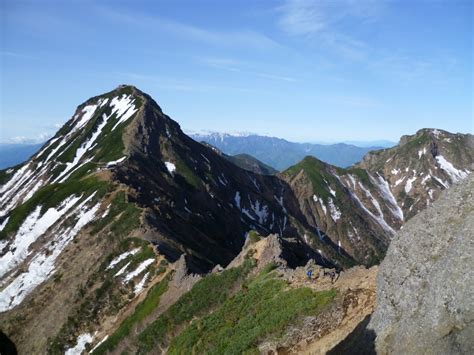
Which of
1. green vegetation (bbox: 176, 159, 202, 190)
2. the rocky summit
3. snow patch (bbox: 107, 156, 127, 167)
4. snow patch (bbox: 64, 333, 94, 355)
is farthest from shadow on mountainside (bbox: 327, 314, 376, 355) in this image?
green vegetation (bbox: 176, 159, 202, 190)

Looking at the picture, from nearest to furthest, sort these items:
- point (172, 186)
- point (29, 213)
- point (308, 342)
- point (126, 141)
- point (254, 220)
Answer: point (308, 342) < point (29, 213) < point (172, 186) < point (126, 141) < point (254, 220)

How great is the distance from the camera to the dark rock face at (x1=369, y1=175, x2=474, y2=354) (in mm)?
18047

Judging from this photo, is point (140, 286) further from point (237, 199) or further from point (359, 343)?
point (237, 199)

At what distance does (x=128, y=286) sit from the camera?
68.6m

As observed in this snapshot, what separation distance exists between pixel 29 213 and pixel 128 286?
5386 cm

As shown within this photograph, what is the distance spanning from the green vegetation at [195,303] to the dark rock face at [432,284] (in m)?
29.8

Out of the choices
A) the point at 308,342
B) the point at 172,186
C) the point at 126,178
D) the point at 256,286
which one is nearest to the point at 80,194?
the point at 126,178

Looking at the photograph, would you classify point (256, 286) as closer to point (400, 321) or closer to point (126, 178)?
point (400, 321)

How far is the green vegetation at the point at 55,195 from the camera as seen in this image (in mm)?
100544

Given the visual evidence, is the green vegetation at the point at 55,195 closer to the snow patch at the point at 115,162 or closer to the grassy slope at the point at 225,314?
the snow patch at the point at 115,162

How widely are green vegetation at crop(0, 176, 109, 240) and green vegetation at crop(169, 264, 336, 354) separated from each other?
60.0 metres

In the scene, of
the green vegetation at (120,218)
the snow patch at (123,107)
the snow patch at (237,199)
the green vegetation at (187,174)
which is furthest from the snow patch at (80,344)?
the snow patch at (237,199)

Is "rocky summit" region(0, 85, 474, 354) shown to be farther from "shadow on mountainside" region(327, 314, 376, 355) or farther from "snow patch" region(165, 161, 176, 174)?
"shadow on mountainside" region(327, 314, 376, 355)

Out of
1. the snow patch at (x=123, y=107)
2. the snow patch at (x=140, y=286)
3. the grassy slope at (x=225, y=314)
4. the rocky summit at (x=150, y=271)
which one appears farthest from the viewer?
the snow patch at (x=123, y=107)
